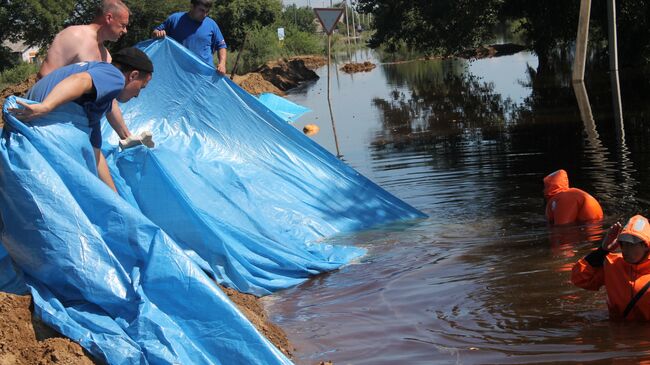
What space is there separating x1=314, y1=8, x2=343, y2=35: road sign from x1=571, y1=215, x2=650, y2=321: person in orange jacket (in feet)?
53.7

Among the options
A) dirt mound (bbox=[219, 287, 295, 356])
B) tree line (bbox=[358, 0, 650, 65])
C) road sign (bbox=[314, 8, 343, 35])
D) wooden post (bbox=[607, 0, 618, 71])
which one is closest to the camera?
dirt mound (bbox=[219, 287, 295, 356])

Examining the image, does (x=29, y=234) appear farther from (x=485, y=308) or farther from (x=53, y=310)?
(x=485, y=308)

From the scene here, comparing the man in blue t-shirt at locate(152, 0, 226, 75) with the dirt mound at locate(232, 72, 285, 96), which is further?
the dirt mound at locate(232, 72, 285, 96)

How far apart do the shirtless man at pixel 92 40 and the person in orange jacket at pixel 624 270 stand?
11.7ft

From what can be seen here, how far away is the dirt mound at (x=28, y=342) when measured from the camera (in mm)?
4332

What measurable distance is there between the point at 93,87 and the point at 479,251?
4.45m

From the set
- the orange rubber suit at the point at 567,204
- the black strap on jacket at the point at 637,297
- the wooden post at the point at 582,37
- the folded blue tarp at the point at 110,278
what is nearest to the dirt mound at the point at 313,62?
the wooden post at the point at 582,37

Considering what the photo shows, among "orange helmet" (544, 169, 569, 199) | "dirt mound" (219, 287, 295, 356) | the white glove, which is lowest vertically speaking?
"dirt mound" (219, 287, 295, 356)

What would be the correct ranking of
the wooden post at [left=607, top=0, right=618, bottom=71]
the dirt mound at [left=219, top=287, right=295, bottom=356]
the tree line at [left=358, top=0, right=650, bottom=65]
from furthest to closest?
the tree line at [left=358, top=0, right=650, bottom=65]
the wooden post at [left=607, top=0, right=618, bottom=71]
the dirt mound at [left=219, top=287, right=295, bottom=356]

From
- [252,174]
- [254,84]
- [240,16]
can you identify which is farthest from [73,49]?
[240,16]

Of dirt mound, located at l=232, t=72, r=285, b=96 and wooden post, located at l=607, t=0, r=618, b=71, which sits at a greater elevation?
wooden post, located at l=607, t=0, r=618, b=71

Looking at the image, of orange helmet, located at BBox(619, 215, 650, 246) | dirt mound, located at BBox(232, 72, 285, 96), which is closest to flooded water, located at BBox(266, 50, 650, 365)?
orange helmet, located at BBox(619, 215, 650, 246)

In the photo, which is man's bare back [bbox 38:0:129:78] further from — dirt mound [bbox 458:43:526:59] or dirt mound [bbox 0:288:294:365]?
dirt mound [bbox 458:43:526:59]

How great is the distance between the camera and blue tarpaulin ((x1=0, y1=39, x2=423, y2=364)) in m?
4.78
